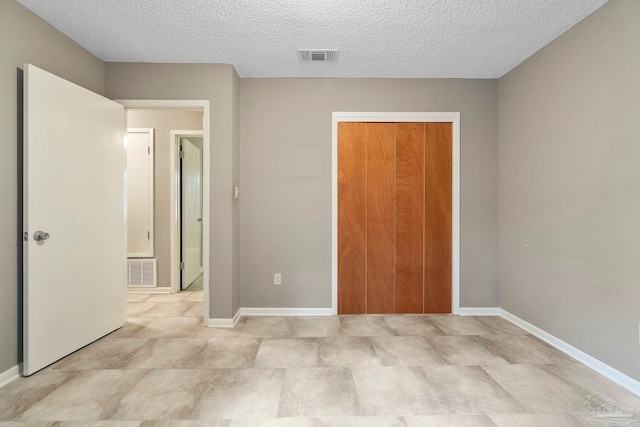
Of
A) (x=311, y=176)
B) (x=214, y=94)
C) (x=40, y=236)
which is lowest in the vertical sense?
(x=40, y=236)

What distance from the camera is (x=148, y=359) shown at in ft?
6.96

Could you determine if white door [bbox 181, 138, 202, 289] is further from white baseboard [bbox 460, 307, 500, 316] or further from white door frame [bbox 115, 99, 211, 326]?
white baseboard [bbox 460, 307, 500, 316]

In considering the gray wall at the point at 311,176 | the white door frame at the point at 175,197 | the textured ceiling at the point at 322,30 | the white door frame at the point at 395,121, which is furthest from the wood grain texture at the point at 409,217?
the white door frame at the point at 175,197

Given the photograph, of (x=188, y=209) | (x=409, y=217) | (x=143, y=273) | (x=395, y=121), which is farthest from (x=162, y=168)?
(x=409, y=217)

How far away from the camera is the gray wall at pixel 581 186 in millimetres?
1801

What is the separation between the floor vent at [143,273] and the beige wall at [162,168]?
7 centimetres

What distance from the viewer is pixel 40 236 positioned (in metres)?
1.94

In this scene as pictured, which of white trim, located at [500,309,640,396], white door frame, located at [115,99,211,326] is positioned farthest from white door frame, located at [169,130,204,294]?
white trim, located at [500,309,640,396]

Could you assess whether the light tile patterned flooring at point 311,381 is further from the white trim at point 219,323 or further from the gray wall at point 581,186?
the gray wall at point 581,186

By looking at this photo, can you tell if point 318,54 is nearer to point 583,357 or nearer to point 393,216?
point 393,216

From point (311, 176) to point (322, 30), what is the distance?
131 cm

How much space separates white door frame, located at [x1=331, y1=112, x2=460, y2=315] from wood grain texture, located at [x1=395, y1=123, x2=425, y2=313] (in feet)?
0.36

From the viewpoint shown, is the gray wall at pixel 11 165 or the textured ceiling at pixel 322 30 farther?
the textured ceiling at pixel 322 30

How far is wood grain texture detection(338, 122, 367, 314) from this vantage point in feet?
9.96
